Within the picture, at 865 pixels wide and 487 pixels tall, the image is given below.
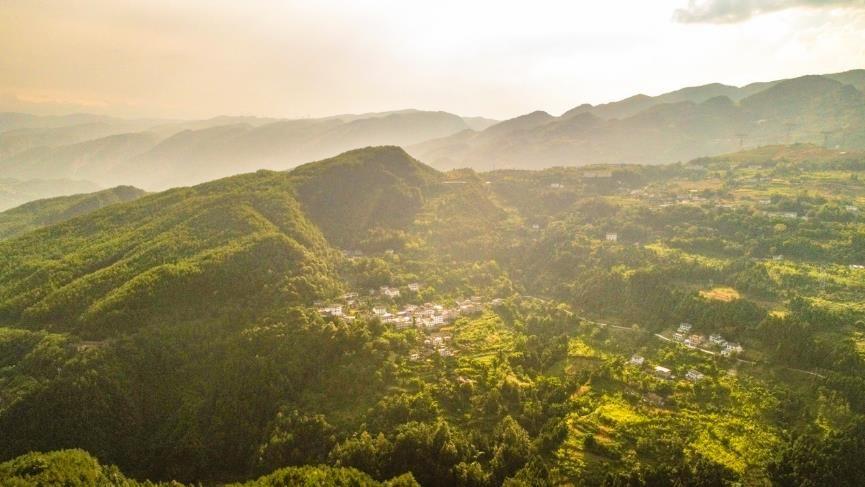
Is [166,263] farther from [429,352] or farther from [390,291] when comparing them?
[429,352]

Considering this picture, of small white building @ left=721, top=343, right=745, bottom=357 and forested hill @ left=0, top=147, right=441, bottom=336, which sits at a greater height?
forested hill @ left=0, top=147, right=441, bottom=336

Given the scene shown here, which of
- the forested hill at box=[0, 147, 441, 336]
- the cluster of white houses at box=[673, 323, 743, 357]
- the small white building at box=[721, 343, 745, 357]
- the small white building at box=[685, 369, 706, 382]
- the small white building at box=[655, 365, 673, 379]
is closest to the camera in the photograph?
the small white building at box=[685, 369, 706, 382]

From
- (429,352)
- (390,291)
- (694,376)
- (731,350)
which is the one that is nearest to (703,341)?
(731,350)

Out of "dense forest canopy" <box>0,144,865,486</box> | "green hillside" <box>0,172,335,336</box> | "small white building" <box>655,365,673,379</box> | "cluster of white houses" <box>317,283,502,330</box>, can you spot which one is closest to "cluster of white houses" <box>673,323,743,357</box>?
"dense forest canopy" <box>0,144,865,486</box>

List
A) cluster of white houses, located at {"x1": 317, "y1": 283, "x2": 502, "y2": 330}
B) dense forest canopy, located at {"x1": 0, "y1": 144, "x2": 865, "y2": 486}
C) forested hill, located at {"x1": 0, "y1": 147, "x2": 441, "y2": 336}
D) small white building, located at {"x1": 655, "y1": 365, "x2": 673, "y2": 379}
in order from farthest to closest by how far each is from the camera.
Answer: cluster of white houses, located at {"x1": 317, "y1": 283, "x2": 502, "y2": 330} → forested hill, located at {"x1": 0, "y1": 147, "x2": 441, "y2": 336} → small white building, located at {"x1": 655, "y1": 365, "x2": 673, "y2": 379} → dense forest canopy, located at {"x1": 0, "y1": 144, "x2": 865, "y2": 486}

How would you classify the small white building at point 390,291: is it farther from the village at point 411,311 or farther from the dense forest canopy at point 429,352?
the dense forest canopy at point 429,352

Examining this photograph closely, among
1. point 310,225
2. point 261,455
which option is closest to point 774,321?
point 261,455

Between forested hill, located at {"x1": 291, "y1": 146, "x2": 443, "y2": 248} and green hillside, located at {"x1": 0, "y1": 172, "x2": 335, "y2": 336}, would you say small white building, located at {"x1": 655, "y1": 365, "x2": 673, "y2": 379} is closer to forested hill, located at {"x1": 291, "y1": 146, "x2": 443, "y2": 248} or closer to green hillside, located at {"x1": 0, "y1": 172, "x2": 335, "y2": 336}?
green hillside, located at {"x1": 0, "y1": 172, "x2": 335, "y2": 336}

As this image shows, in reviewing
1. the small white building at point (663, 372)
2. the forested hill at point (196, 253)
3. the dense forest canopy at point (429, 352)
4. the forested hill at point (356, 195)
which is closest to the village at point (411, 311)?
the dense forest canopy at point (429, 352)
